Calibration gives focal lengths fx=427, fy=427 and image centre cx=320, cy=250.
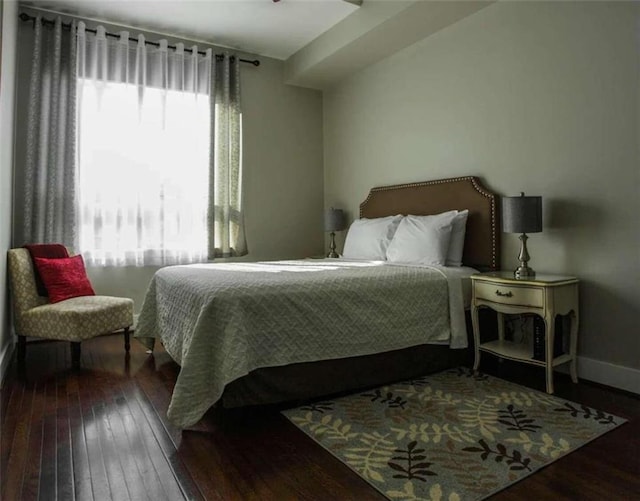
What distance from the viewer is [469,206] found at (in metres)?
3.37

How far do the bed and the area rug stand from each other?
0.62 ft

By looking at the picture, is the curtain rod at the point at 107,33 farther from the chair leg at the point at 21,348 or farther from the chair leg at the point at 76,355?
the chair leg at the point at 76,355

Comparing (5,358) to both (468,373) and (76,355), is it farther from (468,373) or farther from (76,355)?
(468,373)

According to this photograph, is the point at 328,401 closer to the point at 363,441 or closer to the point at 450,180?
the point at 363,441

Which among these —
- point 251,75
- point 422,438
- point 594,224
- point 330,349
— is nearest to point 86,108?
point 251,75

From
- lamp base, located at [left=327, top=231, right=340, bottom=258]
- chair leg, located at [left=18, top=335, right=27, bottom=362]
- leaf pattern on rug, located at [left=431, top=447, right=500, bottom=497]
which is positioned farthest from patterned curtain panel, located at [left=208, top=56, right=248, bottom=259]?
leaf pattern on rug, located at [left=431, top=447, right=500, bottom=497]

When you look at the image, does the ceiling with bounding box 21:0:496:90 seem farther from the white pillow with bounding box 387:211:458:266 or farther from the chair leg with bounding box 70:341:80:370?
the chair leg with bounding box 70:341:80:370

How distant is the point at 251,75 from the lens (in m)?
4.80

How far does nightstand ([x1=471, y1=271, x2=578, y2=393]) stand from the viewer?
2.44m

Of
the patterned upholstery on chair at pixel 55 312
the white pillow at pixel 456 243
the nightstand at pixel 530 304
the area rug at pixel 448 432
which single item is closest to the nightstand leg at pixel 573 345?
the nightstand at pixel 530 304

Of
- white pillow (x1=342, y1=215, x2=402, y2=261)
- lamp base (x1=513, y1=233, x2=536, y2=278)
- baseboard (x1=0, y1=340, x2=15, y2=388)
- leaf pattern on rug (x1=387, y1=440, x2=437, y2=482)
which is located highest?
white pillow (x1=342, y1=215, x2=402, y2=261)

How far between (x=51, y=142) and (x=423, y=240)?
3267mm

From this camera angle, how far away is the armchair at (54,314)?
294cm

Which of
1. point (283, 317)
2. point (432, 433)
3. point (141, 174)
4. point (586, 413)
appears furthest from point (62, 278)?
point (586, 413)
